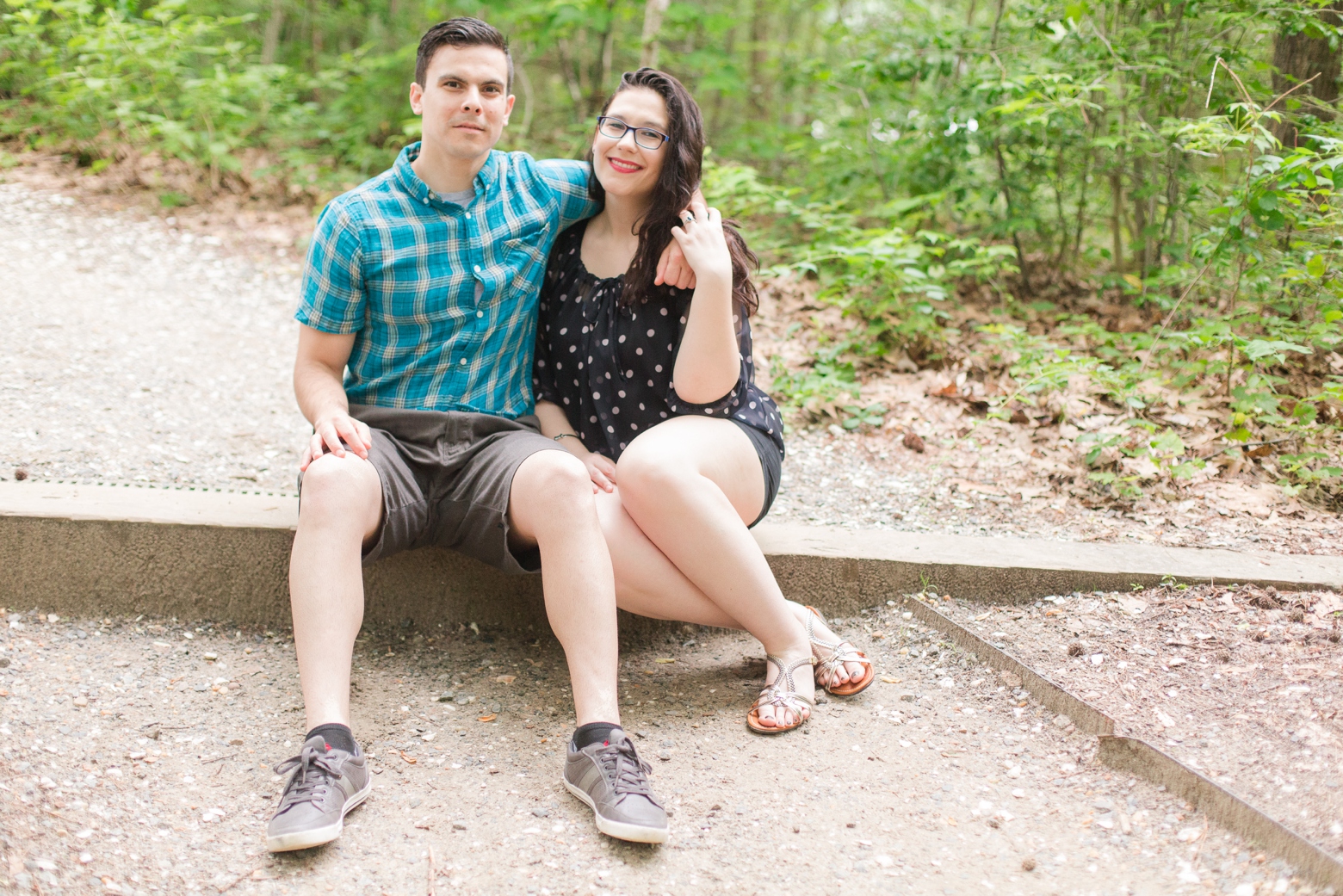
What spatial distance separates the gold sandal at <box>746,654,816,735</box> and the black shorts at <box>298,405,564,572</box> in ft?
1.82

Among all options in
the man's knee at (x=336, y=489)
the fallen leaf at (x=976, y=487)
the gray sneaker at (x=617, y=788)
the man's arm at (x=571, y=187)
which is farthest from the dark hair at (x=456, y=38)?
the fallen leaf at (x=976, y=487)

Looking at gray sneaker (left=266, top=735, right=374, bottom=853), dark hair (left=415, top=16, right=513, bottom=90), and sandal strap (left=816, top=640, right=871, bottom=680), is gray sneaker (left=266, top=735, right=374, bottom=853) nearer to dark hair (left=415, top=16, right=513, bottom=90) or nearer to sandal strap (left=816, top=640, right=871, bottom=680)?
sandal strap (left=816, top=640, right=871, bottom=680)

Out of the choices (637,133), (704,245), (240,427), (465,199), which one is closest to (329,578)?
(465,199)

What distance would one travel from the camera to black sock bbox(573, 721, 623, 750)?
5.88 feet

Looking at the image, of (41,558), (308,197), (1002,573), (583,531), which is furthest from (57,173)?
(1002,573)

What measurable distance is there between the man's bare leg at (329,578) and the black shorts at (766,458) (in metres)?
0.86

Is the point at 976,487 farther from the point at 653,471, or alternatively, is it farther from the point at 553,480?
the point at 553,480

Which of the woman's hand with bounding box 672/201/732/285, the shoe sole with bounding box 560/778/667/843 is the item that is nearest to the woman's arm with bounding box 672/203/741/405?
the woman's hand with bounding box 672/201/732/285

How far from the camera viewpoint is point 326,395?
208cm

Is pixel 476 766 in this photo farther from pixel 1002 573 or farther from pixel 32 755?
pixel 1002 573

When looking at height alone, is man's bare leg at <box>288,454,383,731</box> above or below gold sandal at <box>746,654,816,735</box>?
above

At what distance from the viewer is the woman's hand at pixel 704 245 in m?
2.06

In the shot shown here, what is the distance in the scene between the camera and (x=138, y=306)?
430cm

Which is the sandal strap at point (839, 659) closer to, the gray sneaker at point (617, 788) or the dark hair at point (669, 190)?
the gray sneaker at point (617, 788)
